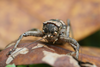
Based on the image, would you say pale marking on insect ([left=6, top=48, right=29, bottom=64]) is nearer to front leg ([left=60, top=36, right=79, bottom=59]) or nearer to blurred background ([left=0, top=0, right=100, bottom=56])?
front leg ([left=60, top=36, right=79, bottom=59])

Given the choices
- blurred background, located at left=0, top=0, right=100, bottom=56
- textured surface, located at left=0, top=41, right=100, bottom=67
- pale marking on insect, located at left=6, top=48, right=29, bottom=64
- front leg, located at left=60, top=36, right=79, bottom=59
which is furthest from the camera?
blurred background, located at left=0, top=0, right=100, bottom=56

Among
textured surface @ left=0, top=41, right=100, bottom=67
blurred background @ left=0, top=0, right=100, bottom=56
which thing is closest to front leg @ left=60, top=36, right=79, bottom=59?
textured surface @ left=0, top=41, right=100, bottom=67

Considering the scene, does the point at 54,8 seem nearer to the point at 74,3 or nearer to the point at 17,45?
the point at 74,3

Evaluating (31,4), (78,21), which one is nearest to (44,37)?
(78,21)

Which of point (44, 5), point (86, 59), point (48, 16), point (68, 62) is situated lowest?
point (86, 59)

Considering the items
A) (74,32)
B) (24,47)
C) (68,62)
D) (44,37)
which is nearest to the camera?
(68,62)

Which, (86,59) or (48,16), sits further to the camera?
(48,16)

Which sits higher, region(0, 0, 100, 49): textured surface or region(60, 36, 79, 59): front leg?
region(0, 0, 100, 49): textured surface

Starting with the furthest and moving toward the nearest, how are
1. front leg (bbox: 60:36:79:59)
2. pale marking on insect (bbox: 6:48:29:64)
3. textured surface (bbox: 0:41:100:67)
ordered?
front leg (bbox: 60:36:79:59) < pale marking on insect (bbox: 6:48:29:64) < textured surface (bbox: 0:41:100:67)

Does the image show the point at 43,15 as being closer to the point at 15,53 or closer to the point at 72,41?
the point at 72,41
